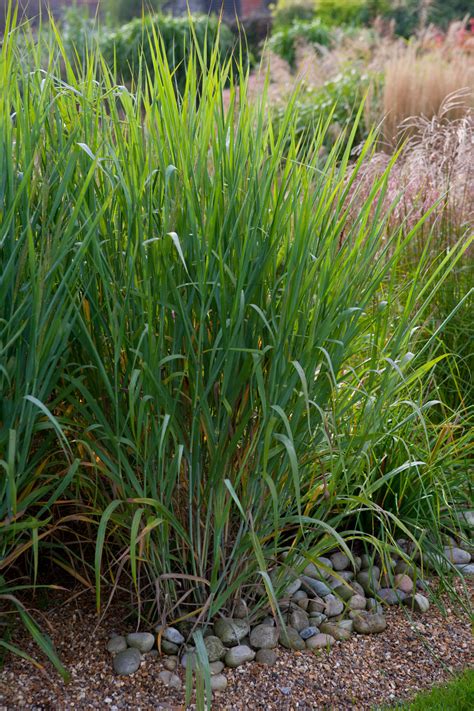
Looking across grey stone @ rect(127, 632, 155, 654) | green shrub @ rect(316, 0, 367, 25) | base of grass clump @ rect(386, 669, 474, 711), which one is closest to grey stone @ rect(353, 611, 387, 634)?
base of grass clump @ rect(386, 669, 474, 711)

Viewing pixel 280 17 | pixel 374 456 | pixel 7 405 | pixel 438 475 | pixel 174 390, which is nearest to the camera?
pixel 7 405

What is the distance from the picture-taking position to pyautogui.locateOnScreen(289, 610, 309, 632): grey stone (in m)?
2.23

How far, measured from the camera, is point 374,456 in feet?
8.23

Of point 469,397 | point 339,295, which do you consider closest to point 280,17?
point 469,397

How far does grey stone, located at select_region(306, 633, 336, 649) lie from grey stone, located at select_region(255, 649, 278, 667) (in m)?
0.12

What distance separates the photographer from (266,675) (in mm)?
2061

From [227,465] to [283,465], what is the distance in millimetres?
139

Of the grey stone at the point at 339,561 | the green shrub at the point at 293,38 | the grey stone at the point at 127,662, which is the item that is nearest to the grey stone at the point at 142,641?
the grey stone at the point at 127,662

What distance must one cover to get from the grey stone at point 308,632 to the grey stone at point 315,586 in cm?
17

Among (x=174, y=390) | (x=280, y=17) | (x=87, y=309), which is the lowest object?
(x=280, y=17)

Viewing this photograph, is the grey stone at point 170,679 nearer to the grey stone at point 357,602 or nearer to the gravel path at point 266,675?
the gravel path at point 266,675

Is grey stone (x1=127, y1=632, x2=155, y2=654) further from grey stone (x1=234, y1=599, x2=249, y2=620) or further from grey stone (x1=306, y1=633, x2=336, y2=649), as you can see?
grey stone (x1=306, y1=633, x2=336, y2=649)

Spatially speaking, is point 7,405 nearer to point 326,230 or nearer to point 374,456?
point 326,230

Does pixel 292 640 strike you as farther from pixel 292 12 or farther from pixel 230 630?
pixel 292 12
